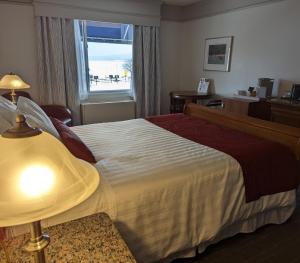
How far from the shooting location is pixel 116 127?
111 inches

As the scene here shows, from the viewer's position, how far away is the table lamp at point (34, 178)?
0.55 m

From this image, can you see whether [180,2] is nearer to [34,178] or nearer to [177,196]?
[177,196]

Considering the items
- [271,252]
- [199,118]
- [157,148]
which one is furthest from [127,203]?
[199,118]

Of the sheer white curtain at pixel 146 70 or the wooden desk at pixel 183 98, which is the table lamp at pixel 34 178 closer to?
the wooden desk at pixel 183 98

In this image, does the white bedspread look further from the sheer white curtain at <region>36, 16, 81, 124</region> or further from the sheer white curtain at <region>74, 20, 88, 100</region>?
the sheer white curtain at <region>74, 20, 88, 100</region>

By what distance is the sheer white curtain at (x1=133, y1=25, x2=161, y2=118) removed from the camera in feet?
15.0

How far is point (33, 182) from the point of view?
56 cm

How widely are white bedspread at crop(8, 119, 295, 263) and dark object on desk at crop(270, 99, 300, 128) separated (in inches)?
47.9

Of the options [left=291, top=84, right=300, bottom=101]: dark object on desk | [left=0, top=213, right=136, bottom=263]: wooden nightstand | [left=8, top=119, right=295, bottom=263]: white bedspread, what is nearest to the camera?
[left=0, top=213, right=136, bottom=263]: wooden nightstand

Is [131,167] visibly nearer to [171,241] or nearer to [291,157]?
[171,241]

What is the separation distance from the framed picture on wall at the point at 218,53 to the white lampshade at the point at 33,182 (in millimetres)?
4077

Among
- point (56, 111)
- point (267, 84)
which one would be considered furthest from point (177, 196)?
point (56, 111)

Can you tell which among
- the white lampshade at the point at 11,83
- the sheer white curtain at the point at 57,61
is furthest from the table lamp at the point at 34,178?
the sheer white curtain at the point at 57,61

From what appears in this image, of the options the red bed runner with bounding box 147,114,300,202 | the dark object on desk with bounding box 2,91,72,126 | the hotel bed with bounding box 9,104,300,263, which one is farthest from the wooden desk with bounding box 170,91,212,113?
the hotel bed with bounding box 9,104,300,263
